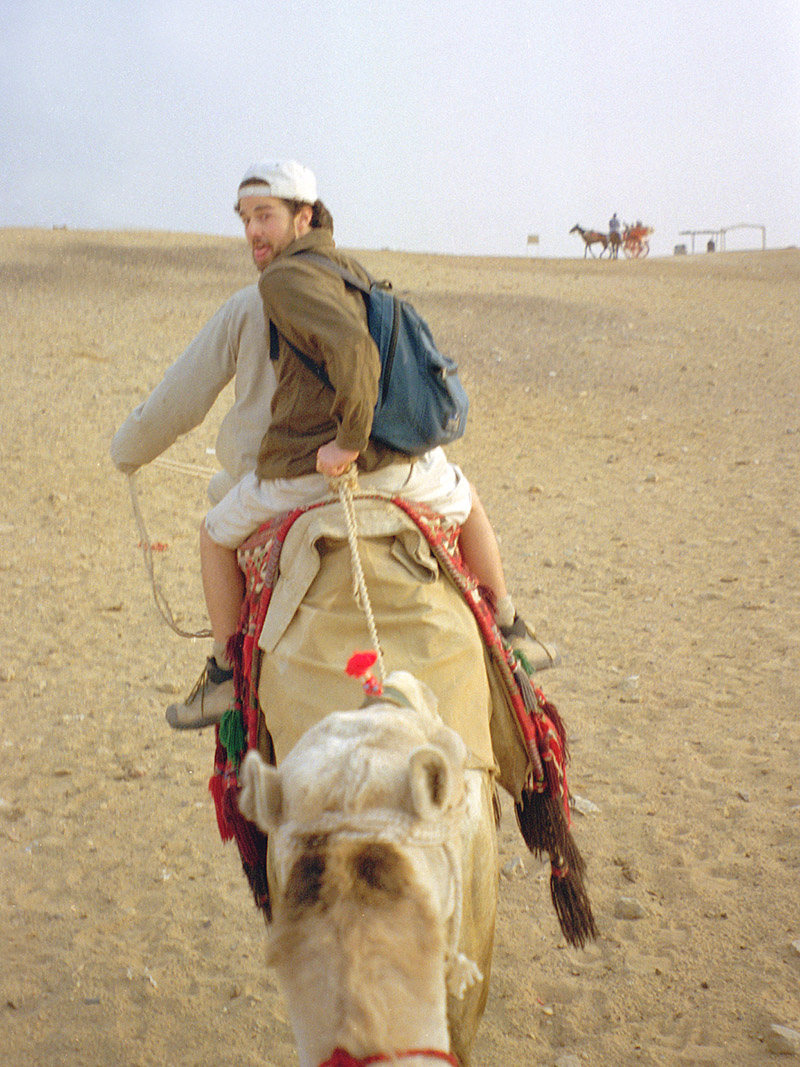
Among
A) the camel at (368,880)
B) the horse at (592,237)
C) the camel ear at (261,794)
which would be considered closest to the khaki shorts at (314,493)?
the camel at (368,880)

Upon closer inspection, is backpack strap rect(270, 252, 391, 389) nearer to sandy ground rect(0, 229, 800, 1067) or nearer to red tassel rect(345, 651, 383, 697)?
red tassel rect(345, 651, 383, 697)

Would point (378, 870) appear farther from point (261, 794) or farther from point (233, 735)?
point (233, 735)

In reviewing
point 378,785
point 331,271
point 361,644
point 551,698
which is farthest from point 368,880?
point 551,698

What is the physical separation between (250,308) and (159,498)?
6.43 metres

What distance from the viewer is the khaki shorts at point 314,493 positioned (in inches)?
A: 105

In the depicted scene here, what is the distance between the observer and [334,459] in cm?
248

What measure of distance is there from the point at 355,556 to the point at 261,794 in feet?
2.91

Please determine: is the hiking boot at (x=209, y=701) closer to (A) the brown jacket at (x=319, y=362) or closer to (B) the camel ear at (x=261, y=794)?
A: (A) the brown jacket at (x=319, y=362)

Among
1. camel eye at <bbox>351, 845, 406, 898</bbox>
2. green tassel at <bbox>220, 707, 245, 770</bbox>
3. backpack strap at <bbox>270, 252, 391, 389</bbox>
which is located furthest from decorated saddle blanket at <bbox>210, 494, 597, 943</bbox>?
camel eye at <bbox>351, 845, 406, 898</bbox>

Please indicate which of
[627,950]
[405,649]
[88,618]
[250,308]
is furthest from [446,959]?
[88,618]

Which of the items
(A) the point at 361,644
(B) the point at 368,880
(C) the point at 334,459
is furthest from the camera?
(C) the point at 334,459

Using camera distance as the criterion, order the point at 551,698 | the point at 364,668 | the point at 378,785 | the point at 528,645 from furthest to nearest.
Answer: the point at 551,698 → the point at 528,645 → the point at 364,668 → the point at 378,785

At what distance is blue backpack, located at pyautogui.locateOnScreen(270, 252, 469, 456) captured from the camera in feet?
8.45

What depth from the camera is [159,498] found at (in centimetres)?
902
